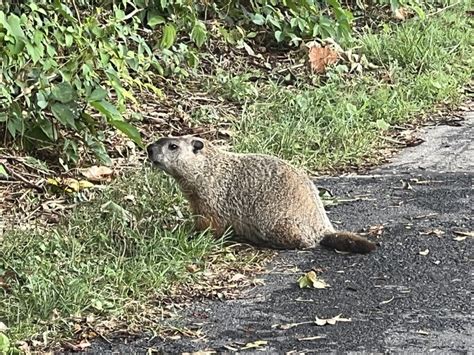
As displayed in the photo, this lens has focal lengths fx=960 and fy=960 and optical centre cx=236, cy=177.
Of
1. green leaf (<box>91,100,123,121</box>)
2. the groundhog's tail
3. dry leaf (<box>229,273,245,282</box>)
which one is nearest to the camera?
dry leaf (<box>229,273,245,282</box>)

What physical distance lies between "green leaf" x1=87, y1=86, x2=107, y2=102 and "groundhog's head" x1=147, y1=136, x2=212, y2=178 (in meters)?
0.56

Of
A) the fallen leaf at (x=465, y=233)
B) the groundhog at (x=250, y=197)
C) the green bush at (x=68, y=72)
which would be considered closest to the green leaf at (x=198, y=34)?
the green bush at (x=68, y=72)

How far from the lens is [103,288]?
15.1 ft

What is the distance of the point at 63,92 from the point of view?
606cm

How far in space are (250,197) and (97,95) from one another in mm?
1247

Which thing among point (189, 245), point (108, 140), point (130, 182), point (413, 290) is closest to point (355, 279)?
point (413, 290)

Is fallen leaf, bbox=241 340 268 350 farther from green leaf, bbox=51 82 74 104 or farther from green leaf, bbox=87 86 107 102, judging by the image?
green leaf, bbox=51 82 74 104

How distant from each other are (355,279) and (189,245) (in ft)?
2.98

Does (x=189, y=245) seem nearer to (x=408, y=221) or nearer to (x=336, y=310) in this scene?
(x=336, y=310)

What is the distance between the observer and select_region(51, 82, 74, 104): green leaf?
238 inches

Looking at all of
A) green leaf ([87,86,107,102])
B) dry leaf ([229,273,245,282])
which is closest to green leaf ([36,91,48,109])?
green leaf ([87,86,107,102])

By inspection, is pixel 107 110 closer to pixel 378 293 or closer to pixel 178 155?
pixel 178 155

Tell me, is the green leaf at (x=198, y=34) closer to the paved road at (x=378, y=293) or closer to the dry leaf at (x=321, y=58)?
the dry leaf at (x=321, y=58)

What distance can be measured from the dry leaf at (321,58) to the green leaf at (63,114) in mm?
3161
